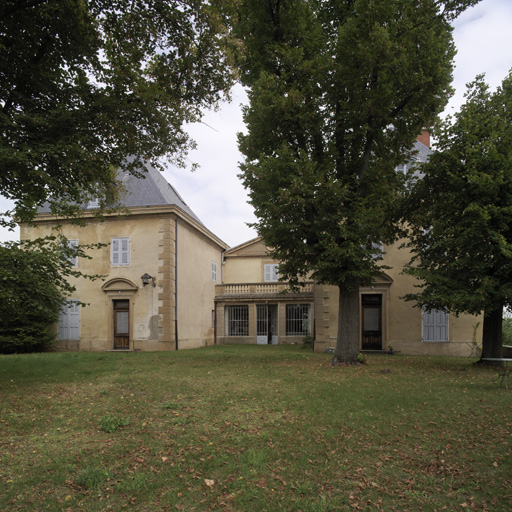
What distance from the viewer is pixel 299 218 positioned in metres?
10.6

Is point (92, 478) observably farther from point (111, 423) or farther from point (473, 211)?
point (473, 211)

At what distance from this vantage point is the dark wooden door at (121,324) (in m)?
17.6

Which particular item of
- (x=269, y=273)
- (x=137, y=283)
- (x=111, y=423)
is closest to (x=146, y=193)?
(x=137, y=283)

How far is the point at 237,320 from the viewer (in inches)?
928

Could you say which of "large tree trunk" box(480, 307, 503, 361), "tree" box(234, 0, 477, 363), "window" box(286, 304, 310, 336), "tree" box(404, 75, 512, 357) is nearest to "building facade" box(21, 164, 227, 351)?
"window" box(286, 304, 310, 336)

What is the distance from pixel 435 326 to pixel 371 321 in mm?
2467

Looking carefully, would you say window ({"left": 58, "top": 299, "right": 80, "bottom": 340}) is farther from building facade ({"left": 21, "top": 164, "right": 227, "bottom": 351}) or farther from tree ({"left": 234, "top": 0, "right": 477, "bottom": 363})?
tree ({"left": 234, "top": 0, "right": 477, "bottom": 363})

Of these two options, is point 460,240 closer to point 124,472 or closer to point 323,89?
point 323,89

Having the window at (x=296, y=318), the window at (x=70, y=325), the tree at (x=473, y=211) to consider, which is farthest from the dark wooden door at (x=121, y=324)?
the tree at (x=473, y=211)

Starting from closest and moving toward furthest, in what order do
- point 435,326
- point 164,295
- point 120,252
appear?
point 435,326, point 164,295, point 120,252

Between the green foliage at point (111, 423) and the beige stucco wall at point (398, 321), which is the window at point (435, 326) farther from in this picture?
the green foliage at point (111, 423)

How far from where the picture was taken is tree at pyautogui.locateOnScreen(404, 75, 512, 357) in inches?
382

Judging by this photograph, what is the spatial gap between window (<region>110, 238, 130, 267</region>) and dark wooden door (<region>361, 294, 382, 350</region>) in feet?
34.1

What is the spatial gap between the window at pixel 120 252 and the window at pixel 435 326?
1270 centimetres
